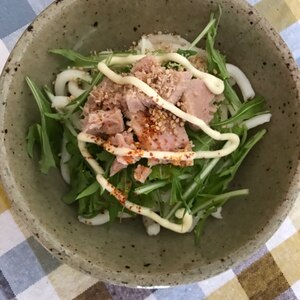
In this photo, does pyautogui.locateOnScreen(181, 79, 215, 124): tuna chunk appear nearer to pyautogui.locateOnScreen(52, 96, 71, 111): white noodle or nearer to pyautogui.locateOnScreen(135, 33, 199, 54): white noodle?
pyautogui.locateOnScreen(135, 33, 199, 54): white noodle

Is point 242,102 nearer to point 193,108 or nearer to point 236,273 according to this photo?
point 193,108

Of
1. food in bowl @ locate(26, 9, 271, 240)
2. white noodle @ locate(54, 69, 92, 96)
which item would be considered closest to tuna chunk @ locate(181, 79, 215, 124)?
food in bowl @ locate(26, 9, 271, 240)

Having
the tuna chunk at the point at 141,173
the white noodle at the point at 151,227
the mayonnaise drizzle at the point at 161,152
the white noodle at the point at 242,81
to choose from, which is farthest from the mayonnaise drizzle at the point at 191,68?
the white noodle at the point at 151,227

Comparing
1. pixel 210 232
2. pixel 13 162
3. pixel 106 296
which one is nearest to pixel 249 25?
pixel 210 232

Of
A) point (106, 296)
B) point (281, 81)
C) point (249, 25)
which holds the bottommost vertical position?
point (106, 296)

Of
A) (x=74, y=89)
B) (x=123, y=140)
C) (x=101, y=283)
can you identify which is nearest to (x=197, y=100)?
(x=123, y=140)

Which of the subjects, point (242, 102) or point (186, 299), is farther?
point (186, 299)
